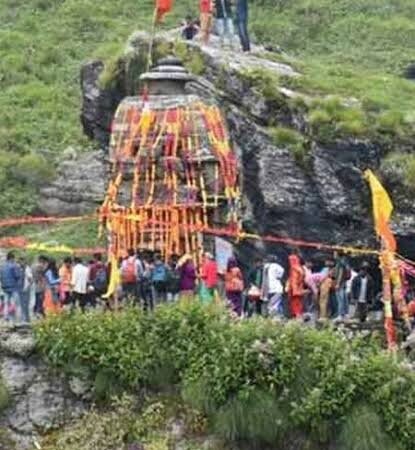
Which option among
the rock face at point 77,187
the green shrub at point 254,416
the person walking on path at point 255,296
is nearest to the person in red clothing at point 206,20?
the rock face at point 77,187

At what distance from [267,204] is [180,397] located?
20.9ft

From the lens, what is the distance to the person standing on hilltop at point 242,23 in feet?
97.2

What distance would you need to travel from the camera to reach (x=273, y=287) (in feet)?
79.7

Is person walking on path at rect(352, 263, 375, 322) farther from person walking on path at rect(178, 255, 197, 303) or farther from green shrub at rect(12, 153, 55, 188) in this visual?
green shrub at rect(12, 153, 55, 188)

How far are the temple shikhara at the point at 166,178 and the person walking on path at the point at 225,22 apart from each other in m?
4.78

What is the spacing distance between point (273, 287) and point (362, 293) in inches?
52.7

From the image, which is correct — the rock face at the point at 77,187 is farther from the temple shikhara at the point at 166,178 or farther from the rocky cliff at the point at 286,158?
the temple shikhara at the point at 166,178

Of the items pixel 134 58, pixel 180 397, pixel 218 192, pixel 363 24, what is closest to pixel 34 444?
pixel 180 397

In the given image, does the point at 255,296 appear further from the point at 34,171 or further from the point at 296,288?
the point at 34,171

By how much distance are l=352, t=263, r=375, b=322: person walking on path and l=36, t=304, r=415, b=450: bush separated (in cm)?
251

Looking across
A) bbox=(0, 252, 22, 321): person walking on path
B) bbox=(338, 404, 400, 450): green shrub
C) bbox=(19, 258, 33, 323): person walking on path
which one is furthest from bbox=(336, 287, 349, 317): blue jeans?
bbox=(0, 252, 22, 321): person walking on path

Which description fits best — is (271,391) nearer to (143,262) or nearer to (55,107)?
(143,262)

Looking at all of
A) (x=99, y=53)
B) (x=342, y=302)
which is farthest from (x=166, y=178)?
(x=99, y=53)

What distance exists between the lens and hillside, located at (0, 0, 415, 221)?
32750mm
